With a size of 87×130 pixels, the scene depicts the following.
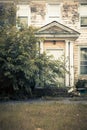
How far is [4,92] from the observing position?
19203 millimetres

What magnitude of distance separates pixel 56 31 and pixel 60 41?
655 mm

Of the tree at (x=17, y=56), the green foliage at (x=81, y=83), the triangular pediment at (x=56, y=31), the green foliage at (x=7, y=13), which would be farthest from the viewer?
the green foliage at (x=81, y=83)

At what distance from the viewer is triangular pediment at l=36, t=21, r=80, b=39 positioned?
859 inches

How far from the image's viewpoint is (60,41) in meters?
22.3

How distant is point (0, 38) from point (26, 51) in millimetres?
1394

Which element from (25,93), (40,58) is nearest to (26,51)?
(40,58)

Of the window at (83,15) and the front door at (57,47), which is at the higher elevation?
the window at (83,15)

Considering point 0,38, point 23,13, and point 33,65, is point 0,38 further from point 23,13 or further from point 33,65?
point 23,13

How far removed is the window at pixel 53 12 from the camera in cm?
2403

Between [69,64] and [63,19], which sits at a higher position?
[63,19]

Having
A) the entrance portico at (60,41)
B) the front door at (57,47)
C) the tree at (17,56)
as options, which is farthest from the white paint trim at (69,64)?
the tree at (17,56)

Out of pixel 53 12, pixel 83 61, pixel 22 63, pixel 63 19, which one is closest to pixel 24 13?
pixel 53 12

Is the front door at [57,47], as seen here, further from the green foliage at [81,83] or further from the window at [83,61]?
the window at [83,61]

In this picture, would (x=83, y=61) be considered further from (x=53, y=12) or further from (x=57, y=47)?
(x=53, y=12)
